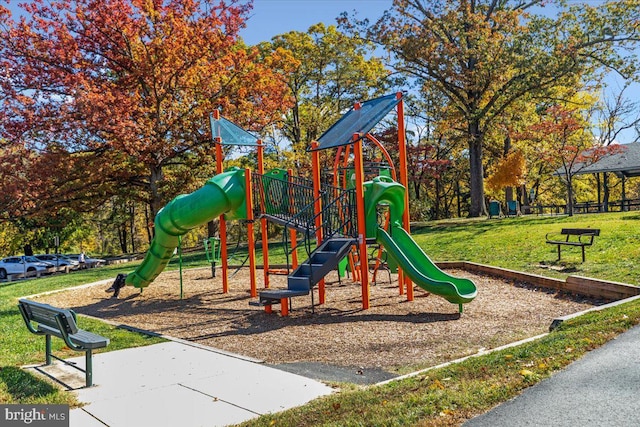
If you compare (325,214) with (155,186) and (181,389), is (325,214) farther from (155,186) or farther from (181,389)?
(155,186)

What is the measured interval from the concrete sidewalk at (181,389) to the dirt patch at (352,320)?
80 centimetres

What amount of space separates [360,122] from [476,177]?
19063mm

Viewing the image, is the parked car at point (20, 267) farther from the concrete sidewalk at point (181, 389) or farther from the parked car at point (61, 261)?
the concrete sidewalk at point (181, 389)

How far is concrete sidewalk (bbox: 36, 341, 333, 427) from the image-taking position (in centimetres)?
513

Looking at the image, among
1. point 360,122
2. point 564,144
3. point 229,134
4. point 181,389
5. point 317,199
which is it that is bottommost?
point 181,389

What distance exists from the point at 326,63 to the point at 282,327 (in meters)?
26.5

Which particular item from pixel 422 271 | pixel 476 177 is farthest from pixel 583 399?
pixel 476 177

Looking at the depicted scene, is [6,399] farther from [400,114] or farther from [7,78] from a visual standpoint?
[7,78]

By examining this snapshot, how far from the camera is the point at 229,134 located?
14414 mm

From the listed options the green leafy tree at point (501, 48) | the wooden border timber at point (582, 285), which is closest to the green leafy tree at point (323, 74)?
the green leafy tree at point (501, 48)

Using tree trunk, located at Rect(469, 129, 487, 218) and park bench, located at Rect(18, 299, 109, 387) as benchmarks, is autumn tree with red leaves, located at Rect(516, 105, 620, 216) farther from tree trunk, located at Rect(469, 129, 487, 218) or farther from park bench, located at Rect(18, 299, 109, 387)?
park bench, located at Rect(18, 299, 109, 387)

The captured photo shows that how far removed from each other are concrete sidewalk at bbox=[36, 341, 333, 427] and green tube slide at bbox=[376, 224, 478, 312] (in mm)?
3667

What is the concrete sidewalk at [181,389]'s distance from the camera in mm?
5129

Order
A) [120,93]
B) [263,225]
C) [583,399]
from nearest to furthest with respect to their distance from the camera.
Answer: [583,399] → [263,225] → [120,93]
